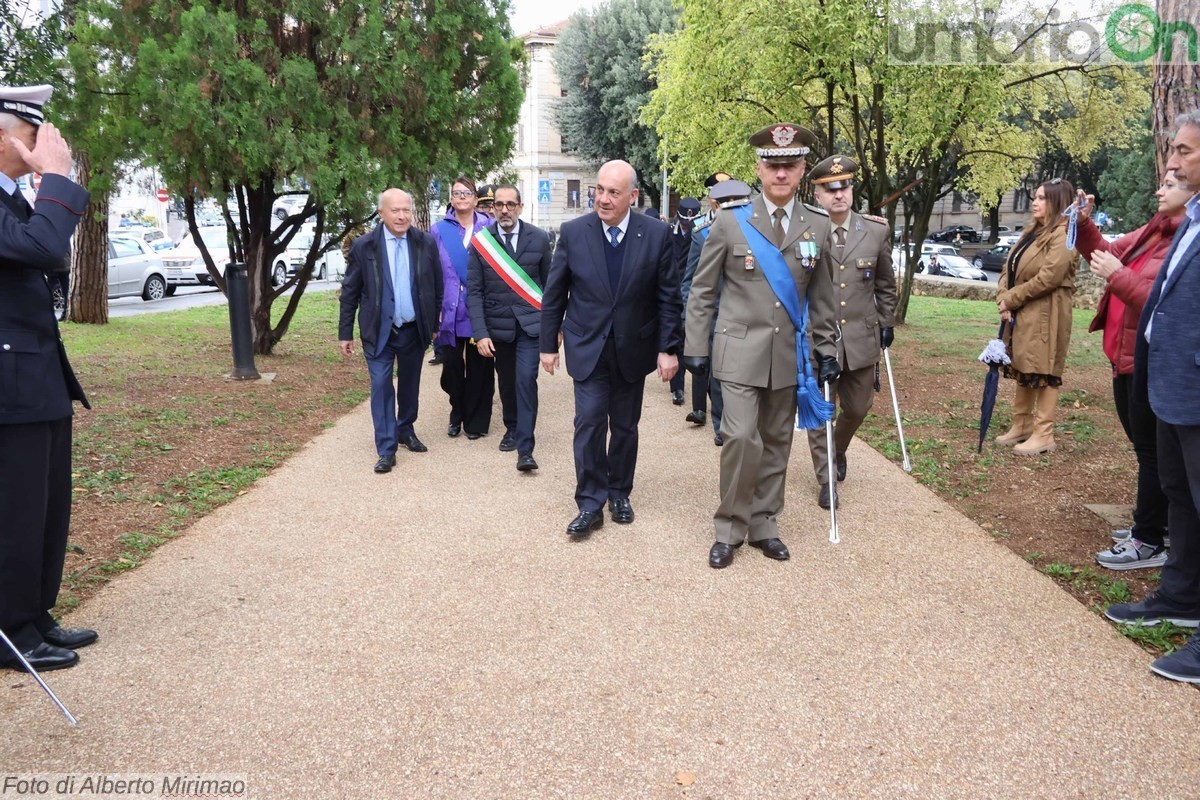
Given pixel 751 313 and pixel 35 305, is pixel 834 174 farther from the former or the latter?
pixel 35 305

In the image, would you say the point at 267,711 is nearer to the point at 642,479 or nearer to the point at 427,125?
the point at 642,479

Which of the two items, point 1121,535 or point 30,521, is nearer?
point 30,521

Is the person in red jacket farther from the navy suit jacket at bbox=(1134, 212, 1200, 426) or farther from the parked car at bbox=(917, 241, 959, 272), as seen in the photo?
the parked car at bbox=(917, 241, 959, 272)

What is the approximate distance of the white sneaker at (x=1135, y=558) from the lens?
16.4ft

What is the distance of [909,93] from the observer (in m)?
13.9

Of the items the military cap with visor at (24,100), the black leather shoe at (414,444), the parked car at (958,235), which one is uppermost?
the military cap with visor at (24,100)

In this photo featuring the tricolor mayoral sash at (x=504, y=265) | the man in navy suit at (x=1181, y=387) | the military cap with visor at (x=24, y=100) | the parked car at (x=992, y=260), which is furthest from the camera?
the parked car at (x=992, y=260)

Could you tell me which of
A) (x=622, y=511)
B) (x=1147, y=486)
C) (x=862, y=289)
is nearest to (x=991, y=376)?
(x=862, y=289)

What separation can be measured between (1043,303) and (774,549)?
3598 millimetres

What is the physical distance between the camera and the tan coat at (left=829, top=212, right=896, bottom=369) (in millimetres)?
6145

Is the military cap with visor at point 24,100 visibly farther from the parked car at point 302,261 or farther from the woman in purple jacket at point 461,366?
the parked car at point 302,261

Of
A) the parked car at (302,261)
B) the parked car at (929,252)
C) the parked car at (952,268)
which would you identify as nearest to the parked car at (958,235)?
the parked car at (929,252)

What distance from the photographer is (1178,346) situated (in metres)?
3.79

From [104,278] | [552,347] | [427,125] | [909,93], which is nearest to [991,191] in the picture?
[909,93]
